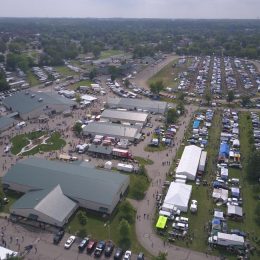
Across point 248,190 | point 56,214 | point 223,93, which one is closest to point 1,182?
point 56,214

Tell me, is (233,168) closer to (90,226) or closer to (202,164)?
(202,164)

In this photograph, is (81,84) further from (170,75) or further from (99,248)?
(99,248)

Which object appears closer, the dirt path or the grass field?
the dirt path

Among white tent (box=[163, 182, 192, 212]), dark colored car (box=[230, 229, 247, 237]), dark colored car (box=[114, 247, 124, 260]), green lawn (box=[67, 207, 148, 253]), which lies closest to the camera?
dark colored car (box=[114, 247, 124, 260])

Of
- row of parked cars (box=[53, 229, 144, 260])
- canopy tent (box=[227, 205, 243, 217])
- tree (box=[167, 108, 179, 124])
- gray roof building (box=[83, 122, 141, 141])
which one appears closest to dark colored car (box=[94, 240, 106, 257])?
row of parked cars (box=[53, 229, 144, 260])

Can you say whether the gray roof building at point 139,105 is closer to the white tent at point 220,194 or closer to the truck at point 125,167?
the truck at point 125,167

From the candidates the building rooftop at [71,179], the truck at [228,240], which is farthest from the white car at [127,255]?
the truck at [228,240]

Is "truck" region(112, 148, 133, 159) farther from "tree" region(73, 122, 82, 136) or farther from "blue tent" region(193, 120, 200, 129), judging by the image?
"blue tent" region(193, 120, 200, 129)
